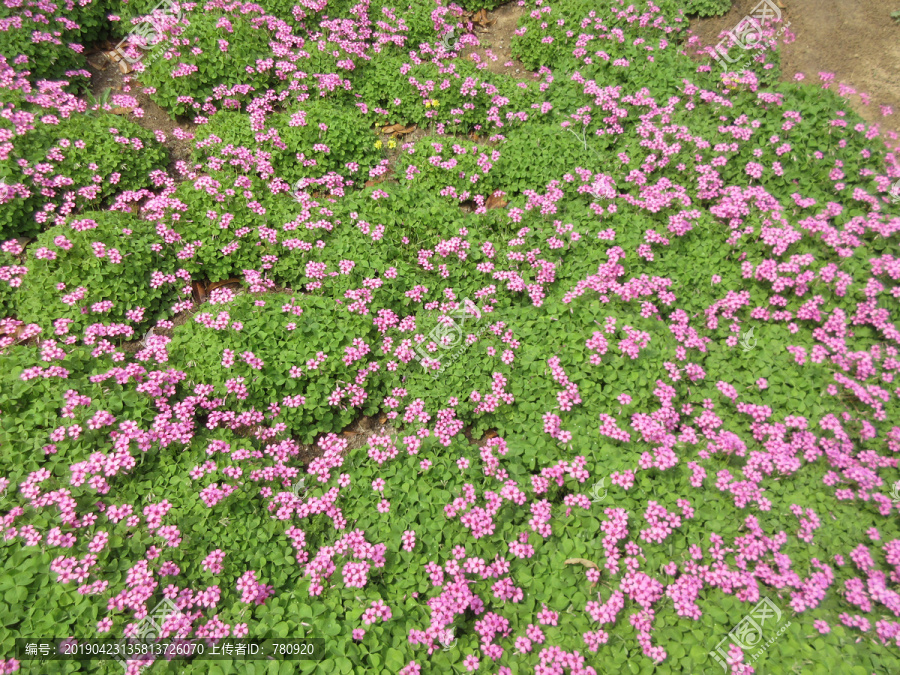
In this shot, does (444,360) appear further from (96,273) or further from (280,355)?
(96,273)

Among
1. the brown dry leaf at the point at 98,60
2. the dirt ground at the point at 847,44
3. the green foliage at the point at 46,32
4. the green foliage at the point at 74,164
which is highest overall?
the dirt ground at the point at 847,44

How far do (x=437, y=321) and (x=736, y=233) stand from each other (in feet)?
17.1

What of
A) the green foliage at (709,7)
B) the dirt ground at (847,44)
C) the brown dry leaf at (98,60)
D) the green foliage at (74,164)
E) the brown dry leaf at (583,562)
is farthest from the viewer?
the green foliage at (709,7)

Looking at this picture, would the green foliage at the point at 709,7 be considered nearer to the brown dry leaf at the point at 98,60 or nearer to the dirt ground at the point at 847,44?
the dirt ground at the point at 847,44

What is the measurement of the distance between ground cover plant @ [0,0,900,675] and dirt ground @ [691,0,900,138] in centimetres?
94

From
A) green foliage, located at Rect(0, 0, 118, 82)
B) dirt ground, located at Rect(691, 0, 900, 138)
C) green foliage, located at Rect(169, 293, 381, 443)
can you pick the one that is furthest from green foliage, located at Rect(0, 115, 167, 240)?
dirt ground, located at Rect(691, 0, 900, 138)

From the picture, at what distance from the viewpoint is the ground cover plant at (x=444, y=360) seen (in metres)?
4.49

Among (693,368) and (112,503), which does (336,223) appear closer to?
(112,503)

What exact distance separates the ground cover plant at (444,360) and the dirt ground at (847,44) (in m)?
0.94

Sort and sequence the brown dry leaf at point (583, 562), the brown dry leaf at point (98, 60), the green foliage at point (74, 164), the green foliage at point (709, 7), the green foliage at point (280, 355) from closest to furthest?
the brown dry leaf at point (583, 562), the green foliage at point (280, 355), the green foliage at point (74, 164), the brown dry leaf at point (98, 60), the green foliage at point (709, 7)

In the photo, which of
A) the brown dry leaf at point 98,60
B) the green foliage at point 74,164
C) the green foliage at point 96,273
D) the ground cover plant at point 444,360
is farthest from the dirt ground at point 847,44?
the brown dry leaf at point 98,60

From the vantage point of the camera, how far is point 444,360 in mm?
6367

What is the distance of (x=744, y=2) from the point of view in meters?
10.9

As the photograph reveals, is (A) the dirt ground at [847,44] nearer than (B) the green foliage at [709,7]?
Yes
